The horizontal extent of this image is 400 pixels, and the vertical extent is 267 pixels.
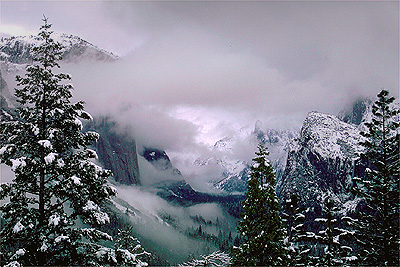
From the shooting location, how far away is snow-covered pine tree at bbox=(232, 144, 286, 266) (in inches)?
813

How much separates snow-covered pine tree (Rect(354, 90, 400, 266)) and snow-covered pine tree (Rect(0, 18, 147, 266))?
1965 centimetres

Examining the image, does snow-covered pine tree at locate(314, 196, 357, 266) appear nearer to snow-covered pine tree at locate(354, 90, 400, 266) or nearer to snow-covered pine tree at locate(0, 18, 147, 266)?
snow-covered pine tree at locate(354, 90, 400, 266)

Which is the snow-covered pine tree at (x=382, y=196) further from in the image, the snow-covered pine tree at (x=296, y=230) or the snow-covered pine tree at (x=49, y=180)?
the snow-covered pine tree at (x=49, y=180)

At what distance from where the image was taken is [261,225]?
21.2m

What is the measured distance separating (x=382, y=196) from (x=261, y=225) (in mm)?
10848

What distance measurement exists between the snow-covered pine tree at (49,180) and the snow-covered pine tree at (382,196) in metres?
19.6

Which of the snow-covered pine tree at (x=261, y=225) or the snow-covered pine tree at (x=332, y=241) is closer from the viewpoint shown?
the snow-covered pine tree at (x=261, y=225)

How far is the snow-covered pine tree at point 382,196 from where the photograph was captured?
22709mm

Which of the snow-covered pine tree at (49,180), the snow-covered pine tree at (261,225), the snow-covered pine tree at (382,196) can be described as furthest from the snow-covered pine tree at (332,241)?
the snow-covered pine tree at (49,180)

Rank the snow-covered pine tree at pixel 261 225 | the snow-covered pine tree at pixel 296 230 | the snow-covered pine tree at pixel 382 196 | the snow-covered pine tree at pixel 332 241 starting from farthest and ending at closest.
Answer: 1. the snow-covered pine tree at pixel 296 230
2. the snow-covered pine tree at pixel 332 241
3. the snow-covered pine tree at pixel 382 196
4. the snow-covered pine tree at pixel 261 225

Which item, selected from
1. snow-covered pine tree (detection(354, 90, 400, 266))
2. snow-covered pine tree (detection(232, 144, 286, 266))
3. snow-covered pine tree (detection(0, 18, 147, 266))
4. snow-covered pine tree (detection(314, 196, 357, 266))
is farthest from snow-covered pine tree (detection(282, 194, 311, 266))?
snow-covered pine tree (detection(0, 18, 147, 266))

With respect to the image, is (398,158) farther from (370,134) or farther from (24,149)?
(24,149)

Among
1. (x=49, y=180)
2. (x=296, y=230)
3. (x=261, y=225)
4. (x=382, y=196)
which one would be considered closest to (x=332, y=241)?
(x=296, y=230)

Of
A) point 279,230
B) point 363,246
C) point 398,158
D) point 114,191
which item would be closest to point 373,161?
point 398,158
